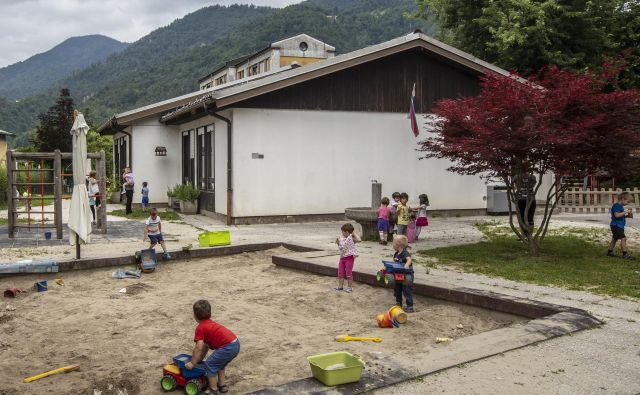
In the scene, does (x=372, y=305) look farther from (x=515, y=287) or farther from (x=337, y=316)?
(x=515, y=287)

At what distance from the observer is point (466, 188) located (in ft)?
69.2

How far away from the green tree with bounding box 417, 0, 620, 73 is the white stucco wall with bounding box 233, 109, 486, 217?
390 inches

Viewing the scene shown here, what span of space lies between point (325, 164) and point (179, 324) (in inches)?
459

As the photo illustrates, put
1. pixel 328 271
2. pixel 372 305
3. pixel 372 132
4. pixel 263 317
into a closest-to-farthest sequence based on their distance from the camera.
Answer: pixel 263 317 → pixel 372 305 → pixel 328 271 → pixel 372 132

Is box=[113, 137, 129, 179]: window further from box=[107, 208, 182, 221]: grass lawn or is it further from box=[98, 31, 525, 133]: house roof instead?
box=[98, 31, 525, 133]: house roof

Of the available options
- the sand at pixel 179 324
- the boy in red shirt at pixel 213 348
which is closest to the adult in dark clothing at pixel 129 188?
the sand at pixel 179 324

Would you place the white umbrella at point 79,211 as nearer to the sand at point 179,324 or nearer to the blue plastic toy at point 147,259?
the sand at point 179,324

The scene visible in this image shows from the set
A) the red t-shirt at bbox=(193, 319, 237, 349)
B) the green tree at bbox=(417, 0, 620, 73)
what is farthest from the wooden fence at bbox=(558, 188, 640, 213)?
the red t-shirt at bbox=(193, 319, 237, 349)

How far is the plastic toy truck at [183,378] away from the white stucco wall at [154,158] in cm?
1977

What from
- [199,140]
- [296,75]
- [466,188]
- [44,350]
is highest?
[296,75]

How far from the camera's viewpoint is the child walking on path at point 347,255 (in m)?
9.45

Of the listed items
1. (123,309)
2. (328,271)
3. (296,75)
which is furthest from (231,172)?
(123,309)

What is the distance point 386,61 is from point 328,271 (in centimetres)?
1095

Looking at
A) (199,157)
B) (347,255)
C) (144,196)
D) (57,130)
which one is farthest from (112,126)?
(57,130)
